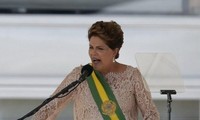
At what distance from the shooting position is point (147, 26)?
12.6ft

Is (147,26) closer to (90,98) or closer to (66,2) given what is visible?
(66,2)

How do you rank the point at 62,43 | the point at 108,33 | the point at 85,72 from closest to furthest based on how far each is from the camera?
the point at 85,72
the point at 108,33
the point at 62,43

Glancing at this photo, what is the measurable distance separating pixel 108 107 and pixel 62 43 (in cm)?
191

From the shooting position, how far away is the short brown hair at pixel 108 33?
196cm

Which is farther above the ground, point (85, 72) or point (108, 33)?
point (108, 33)

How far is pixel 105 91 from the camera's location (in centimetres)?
201

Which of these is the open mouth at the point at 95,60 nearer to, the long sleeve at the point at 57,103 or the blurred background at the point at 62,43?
the long sleeve at the point at 57,103

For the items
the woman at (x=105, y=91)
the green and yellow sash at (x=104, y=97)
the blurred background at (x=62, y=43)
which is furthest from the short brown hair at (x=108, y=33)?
the blurred background at (x=62, y=43)

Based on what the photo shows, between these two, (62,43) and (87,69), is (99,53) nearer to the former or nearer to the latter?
(87,69)

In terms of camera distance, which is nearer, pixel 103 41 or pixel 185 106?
pixel 103 41

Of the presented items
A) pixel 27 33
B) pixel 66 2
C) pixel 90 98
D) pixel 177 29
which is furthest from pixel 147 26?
pixel 90 98

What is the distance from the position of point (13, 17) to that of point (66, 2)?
40cm

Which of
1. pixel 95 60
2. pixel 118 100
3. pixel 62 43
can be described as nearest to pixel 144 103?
pixel 118 100

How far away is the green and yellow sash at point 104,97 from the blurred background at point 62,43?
1.80m
